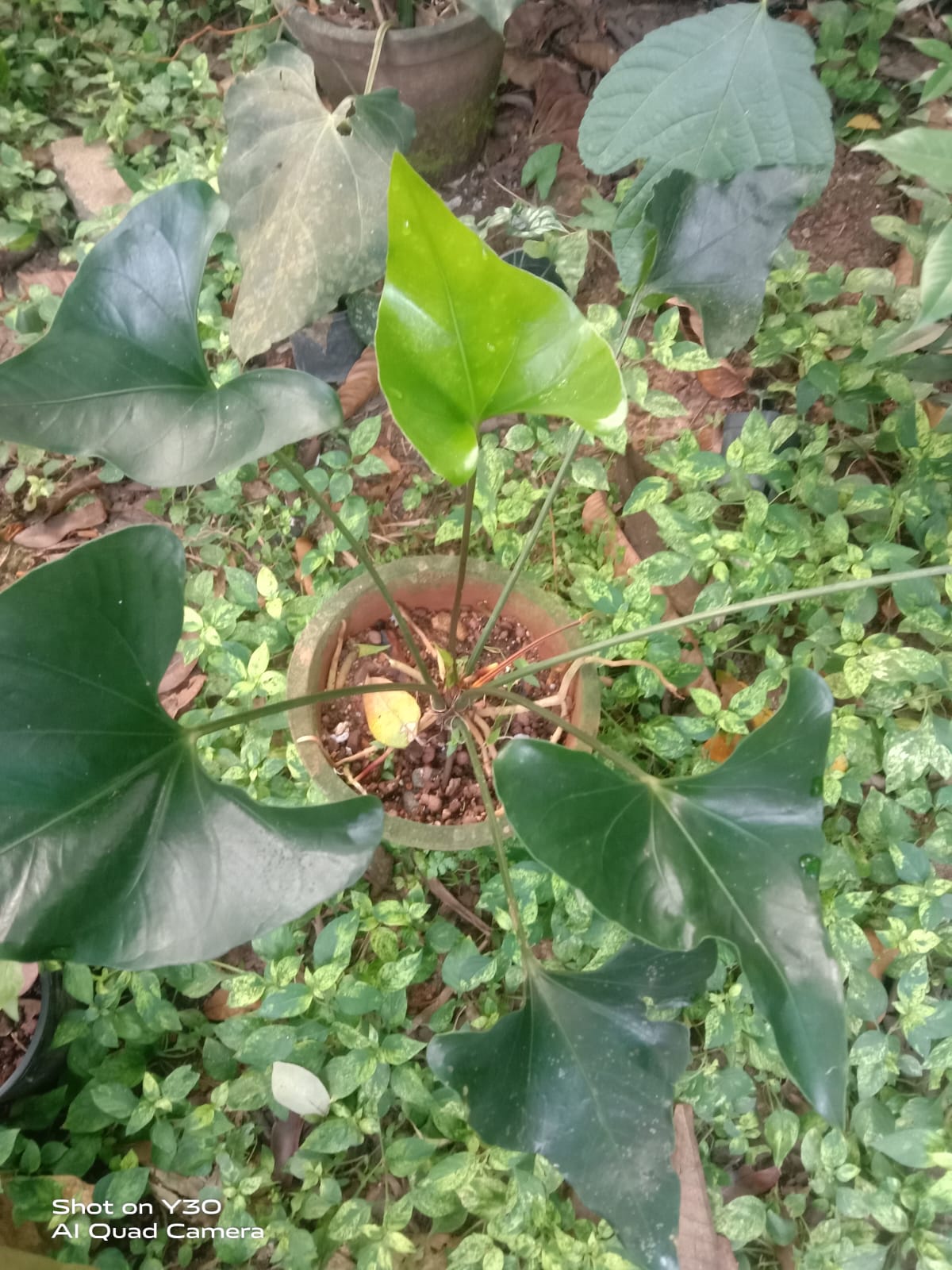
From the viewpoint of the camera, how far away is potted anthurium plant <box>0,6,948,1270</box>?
1.70 feet

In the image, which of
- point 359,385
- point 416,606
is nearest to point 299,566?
point 416,606

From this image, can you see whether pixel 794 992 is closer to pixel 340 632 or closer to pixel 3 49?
pixel 340 632

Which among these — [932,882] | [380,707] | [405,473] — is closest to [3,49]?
[405,473]

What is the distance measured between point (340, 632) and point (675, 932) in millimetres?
567

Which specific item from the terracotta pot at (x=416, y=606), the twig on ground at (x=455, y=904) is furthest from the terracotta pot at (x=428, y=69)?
the twig on ground at (x=455, y=904)

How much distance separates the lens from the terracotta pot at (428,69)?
1219 mm

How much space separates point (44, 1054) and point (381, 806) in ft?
2.24

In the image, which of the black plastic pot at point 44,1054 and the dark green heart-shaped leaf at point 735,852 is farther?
the black plastic pot at point 44,1054

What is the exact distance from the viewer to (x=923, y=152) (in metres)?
0.68

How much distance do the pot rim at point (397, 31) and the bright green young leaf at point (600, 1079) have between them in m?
1.25

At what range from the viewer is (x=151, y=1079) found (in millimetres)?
940

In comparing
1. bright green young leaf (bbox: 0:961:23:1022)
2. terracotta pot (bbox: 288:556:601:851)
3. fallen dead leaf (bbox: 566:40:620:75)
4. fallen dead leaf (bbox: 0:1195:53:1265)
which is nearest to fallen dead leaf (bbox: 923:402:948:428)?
terracotta pot (bbox: 288:556:601:851)

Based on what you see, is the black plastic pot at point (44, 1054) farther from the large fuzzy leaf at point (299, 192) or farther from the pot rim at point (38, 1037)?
the large fuzzy leaf at point (299, 192)

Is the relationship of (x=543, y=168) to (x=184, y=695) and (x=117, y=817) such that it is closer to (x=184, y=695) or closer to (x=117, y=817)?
(x=184, y=695)
